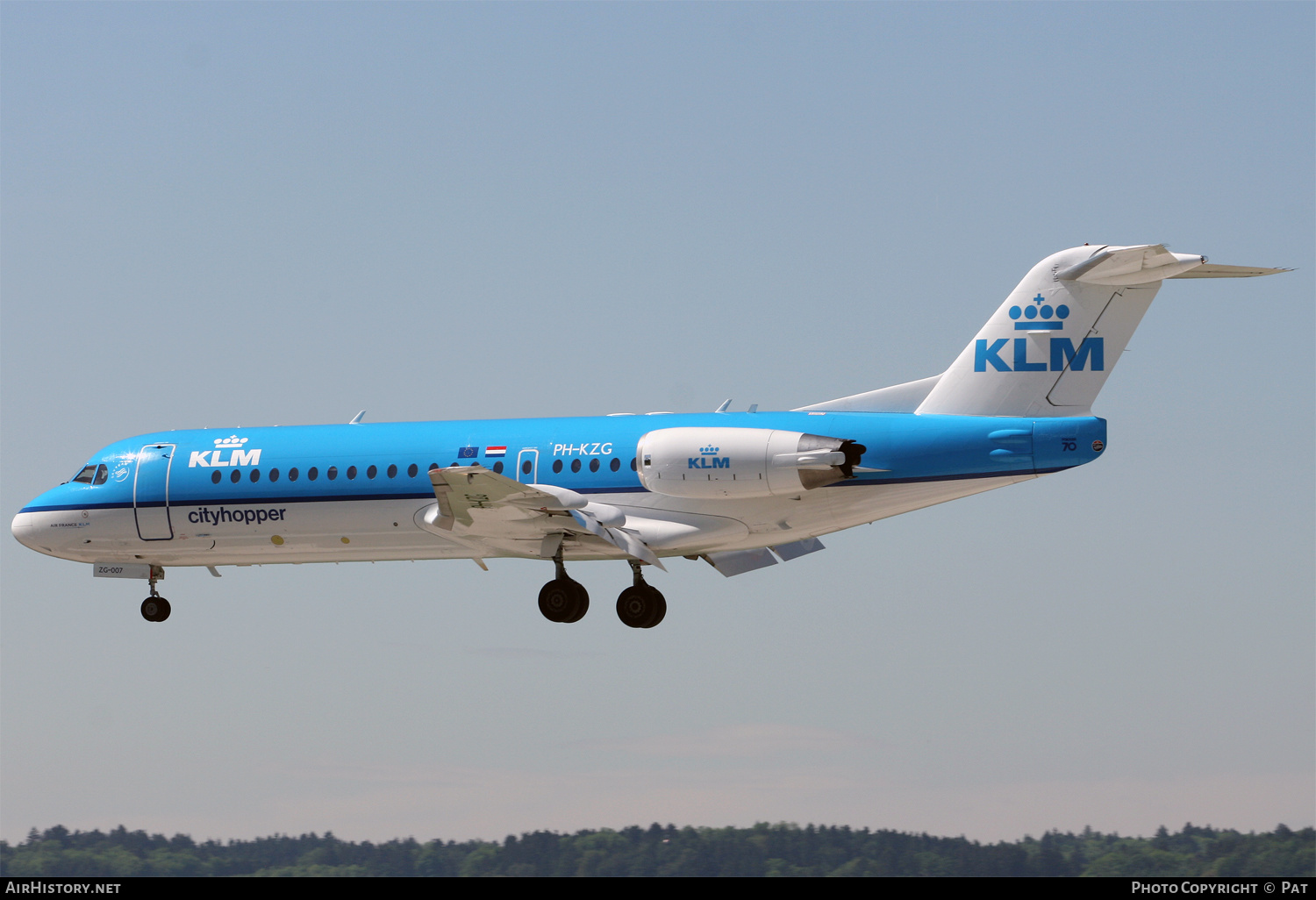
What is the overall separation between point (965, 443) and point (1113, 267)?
3.48 metres

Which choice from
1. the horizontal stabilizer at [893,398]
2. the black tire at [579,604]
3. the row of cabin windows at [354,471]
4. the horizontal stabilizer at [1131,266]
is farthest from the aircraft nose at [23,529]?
the horizontal stabilizer at [1131,266]

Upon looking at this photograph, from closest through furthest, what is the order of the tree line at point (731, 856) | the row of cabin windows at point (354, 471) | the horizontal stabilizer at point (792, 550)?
the row of cabin windows at point (354, 471)
the horizontal stabilizer at point (792, 550)
the tree line at point (731, 856)

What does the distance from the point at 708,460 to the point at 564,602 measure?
12.1 ft

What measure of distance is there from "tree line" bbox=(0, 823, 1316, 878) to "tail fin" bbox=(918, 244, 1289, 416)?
20352mm

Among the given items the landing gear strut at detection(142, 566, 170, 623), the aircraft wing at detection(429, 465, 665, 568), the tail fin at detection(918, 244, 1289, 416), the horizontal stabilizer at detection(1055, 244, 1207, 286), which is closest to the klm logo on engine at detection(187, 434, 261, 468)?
the landing gear strut at detection(142, 566, 170, 623)

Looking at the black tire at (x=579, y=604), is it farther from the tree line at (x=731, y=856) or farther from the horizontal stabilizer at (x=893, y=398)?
the tree line at (x=731, y=856)

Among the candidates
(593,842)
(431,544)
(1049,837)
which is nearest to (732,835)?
(593,842)

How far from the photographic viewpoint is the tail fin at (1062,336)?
25.3 m

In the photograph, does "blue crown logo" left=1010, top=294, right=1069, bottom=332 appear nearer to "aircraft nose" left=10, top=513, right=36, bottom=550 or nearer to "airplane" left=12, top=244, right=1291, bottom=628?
"airplane" left=12, top=244, right=1291, bottom=628

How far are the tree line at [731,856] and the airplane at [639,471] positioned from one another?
16.0m

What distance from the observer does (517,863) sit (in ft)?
138

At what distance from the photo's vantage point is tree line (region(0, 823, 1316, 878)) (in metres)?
42.8
